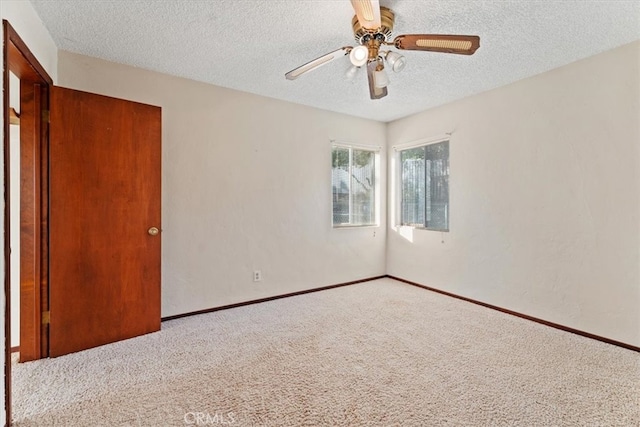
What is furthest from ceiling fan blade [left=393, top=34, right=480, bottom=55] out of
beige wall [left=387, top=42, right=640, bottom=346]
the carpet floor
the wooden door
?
the wooden door

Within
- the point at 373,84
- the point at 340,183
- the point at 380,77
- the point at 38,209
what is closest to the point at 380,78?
the point at 380,77

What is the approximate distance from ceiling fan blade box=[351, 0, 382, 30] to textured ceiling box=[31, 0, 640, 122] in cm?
34

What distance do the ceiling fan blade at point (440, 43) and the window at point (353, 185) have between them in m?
2.38

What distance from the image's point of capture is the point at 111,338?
2.52 m

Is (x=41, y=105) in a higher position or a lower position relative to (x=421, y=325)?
higher

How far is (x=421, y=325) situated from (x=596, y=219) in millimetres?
1702

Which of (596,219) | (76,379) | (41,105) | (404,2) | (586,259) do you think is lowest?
(76,379)

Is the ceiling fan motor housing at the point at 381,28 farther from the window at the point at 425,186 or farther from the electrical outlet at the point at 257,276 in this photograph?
the electrical outlet at the point at 257,276

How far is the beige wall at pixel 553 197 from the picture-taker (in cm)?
246

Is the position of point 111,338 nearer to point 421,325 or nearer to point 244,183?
point 244,183

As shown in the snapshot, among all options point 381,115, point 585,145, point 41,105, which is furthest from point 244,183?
point 585,145

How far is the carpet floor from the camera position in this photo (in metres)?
1.68

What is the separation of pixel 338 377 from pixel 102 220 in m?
2.14

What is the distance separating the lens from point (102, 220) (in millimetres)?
2479
